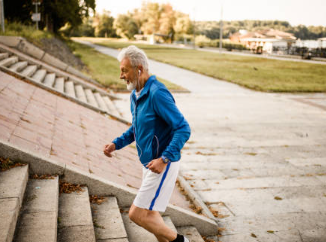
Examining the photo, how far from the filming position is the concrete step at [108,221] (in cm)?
346

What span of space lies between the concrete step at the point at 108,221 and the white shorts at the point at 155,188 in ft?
2.52

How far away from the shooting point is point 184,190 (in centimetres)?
552

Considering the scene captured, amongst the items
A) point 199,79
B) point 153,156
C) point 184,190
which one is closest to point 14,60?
point 184,190

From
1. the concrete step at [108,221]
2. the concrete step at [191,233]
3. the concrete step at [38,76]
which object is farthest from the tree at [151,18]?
the concrete step at [108,221]

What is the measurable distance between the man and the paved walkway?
5.70ft

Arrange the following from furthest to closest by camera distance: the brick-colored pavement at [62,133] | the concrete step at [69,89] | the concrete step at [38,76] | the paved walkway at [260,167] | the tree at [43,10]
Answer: the tree at [43,10], the concrete step at [69,89], the concrete step at [38,76], the brick-colored pavement at [62,133], the paved walkway at [260,167]

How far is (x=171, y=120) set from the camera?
2.71 meters

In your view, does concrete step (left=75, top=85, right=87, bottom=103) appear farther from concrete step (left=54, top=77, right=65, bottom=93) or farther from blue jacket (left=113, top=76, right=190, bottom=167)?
blue jacket (left=113, top=76, right=190, bottom=167)

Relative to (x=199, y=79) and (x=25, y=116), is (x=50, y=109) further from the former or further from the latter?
(x=199, y=79)

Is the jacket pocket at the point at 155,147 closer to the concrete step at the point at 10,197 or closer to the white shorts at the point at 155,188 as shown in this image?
the white shorts at the point at 155,188

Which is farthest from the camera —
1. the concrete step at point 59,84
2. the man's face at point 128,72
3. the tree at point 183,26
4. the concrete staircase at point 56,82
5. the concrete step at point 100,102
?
the tree at point 183,26

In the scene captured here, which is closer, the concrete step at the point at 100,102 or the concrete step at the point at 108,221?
the concrete step at the point at 108,221

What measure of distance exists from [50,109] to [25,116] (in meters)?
1.45

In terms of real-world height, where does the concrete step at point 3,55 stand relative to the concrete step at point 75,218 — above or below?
above
